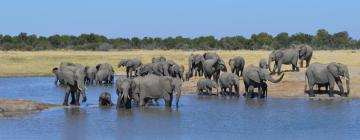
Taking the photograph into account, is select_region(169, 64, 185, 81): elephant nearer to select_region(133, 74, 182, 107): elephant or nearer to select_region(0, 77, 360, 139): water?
select_region(0, 77, 360, 139): water

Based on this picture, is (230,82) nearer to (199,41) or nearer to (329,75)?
(329,75)

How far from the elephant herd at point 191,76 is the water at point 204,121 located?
0.58m

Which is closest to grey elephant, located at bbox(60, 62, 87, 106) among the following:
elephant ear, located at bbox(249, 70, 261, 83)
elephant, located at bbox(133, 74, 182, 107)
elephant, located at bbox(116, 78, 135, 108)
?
elephant, located at bbox(116, 78, 135, 108)

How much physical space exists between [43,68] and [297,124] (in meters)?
36.6

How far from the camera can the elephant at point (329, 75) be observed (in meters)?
33.3

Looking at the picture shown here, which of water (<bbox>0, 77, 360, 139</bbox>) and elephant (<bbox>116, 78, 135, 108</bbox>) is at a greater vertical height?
elephant (<bbox>116, 78, 135, 108</bbox>)

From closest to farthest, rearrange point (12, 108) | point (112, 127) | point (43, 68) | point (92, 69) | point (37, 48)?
point (112, 127), point (12, 108), point (92, 69), point (43, 68), point (37, 48)

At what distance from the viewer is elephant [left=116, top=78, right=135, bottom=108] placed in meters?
28.7

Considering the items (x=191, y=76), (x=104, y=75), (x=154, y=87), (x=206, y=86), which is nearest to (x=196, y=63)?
(x=191, y=76)

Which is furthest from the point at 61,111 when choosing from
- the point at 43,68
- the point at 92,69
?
the point at 43,68

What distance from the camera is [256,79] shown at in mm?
33656

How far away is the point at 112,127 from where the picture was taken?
77.4ft

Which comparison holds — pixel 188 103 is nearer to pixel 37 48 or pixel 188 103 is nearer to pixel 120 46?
pixel 37 48

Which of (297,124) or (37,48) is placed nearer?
(297,124)
